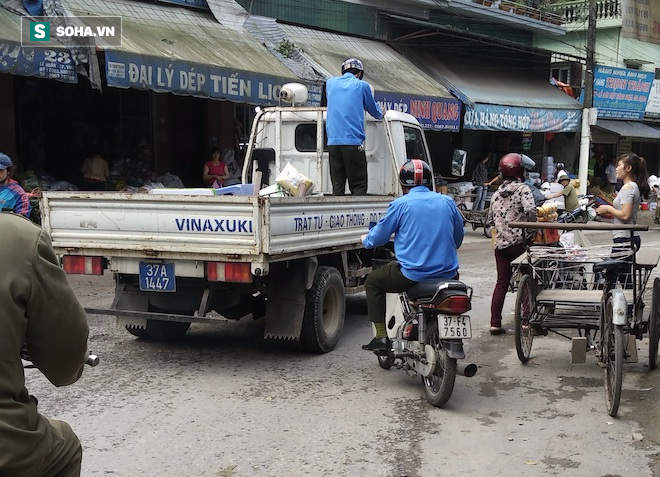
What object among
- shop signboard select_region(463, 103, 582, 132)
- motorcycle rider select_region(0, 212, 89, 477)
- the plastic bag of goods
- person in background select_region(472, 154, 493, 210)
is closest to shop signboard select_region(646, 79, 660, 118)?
shop signboard select_region(463, 103, 582, 132)

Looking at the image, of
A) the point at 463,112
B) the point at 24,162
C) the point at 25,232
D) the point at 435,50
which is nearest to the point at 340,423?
the point at 25,232

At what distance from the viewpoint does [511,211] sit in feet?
23.0

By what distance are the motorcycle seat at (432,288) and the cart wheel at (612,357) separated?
1.00 meters

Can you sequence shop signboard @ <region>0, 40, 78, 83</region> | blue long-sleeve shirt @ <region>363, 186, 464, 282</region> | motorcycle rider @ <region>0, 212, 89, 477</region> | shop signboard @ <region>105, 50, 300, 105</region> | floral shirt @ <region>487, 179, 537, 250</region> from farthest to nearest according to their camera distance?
shop signboard @ <region>105, 50, 300, 105</region>
shop signboard @ <region>0, 40, 78, 83</region>
floral shirt @ <region>487, 179, 537, 250</region>
blue long-sleeve shirt @ <region>363, 186, 464, 282</region>
motorcycle rider @ <region>0, 212, 89, 477</region>

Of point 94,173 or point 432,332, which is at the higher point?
point 94,173

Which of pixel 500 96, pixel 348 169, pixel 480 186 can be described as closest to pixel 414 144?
pixel 348 169

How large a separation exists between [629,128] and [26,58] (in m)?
21.2

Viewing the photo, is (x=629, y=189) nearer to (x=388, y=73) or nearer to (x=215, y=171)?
(x=215, y=171)

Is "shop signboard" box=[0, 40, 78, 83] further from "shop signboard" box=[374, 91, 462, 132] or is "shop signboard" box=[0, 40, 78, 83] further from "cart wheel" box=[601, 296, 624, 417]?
"cart wheel" box=[601, 296, 624, 417]

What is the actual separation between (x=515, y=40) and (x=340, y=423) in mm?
20867

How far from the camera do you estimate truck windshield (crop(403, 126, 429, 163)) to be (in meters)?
8.33

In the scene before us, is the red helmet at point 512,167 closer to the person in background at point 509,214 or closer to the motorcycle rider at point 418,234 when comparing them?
the person in background at point 509,214

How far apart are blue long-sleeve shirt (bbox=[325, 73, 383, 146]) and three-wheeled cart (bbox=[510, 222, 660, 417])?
2.25 metres

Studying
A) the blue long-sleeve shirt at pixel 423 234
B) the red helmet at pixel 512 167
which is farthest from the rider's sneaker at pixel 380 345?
the red helmet at pixel 512 167
